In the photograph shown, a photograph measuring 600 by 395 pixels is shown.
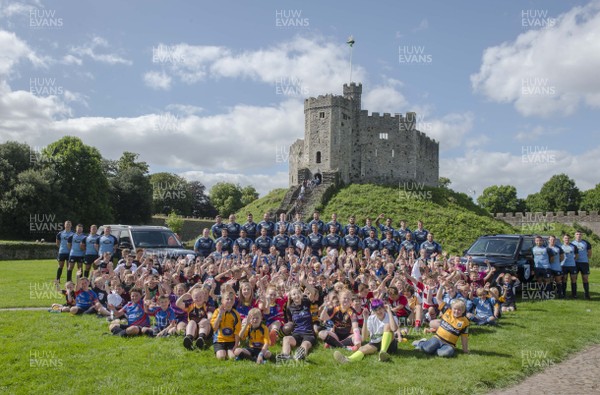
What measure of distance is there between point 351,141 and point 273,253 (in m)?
42.5

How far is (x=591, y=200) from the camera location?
262ft

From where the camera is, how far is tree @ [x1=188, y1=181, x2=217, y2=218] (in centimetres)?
8906

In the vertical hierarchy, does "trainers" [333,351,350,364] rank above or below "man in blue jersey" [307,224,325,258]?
below

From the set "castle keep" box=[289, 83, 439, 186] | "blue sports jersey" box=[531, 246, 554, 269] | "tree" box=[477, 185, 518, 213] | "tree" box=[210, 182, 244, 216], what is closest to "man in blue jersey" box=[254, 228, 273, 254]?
"blue sports jersey" box=[531, 246, 554, 269]

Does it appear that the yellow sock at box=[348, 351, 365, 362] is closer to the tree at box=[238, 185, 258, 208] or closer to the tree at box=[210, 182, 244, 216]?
the tree at box=[210, 182, 244, 216]

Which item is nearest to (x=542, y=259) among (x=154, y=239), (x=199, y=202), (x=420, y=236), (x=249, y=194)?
(x=420, y=236)

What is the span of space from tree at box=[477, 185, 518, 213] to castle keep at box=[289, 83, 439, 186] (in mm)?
38770

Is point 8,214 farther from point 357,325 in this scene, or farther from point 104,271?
point 357,325

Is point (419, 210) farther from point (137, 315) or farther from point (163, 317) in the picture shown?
point (137, 315)

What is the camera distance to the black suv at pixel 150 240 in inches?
670

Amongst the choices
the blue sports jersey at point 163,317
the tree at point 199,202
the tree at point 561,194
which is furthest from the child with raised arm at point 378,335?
the tree at point 561,194

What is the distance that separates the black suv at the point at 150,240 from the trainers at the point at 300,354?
8493mm

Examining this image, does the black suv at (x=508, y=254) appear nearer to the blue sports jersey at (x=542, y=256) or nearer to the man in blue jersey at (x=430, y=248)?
the blue sports jersey at (x=542, y=256)

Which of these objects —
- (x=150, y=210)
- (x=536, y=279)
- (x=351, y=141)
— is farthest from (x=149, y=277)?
(x=150, y=210)
